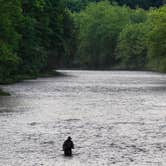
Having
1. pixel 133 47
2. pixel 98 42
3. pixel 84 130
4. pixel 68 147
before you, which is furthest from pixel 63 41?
pixel 68 147

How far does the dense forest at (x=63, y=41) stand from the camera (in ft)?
249

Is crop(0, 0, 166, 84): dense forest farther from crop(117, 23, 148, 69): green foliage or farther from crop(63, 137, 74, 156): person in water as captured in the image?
crop(63, 137, 74, 156): person in water

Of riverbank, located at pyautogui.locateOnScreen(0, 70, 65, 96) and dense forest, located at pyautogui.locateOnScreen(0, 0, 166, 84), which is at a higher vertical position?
dense forest, located at pyautogui.locateOnScreen(0, 0, 166, 84)

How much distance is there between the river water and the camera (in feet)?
95.8

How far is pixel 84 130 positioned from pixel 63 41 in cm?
8245

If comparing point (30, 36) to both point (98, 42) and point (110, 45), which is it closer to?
point (98, 42)

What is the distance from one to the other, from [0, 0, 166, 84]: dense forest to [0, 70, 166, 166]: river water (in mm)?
14437

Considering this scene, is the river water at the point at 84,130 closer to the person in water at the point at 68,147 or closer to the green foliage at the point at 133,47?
the person in water at the point at 68,147

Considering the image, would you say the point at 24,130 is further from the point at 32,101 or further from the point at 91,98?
the point at 91,98

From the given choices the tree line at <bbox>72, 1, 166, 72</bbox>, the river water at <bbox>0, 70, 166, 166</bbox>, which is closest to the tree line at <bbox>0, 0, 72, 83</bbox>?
the river water at <bbox>0, 70, 166, 166</bbox>

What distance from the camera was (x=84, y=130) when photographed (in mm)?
37875

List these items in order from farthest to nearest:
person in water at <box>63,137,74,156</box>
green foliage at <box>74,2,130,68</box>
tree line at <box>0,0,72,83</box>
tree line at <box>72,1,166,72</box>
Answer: green foliage at <box>74,2,130,68</box> → tree line at <box>72,1,166,72</box> → tree line at <box>0,0,72,83</box> → person in water at <box>63,137,74,156</box>

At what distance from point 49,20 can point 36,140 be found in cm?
8143

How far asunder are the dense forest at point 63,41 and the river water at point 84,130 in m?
14.4
